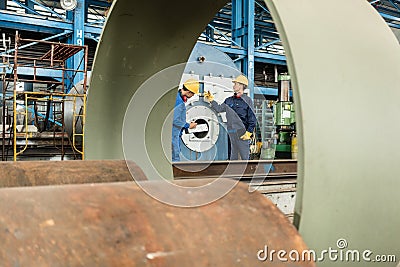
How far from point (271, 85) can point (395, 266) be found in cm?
947

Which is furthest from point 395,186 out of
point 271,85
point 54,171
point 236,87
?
point 271,85

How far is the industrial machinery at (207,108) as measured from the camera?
15.5ft

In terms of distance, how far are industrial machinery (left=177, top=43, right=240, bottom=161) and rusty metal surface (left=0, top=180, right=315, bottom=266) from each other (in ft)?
13.2

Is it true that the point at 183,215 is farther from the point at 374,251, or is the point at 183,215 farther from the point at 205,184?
the point at 374,251

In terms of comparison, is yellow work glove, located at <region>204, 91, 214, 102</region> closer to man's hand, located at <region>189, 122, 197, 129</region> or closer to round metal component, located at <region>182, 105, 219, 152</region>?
round metal component, located at <region>182, 105, 219, 152</region>

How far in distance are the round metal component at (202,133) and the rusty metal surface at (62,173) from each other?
3617 mm

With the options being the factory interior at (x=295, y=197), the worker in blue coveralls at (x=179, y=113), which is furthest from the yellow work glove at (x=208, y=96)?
the factory interior at (x=295, y=197)

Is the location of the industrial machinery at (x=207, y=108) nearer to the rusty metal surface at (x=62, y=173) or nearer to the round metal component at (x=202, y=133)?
the round metal component at (x=202, y=133)

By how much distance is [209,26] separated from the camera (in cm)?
823

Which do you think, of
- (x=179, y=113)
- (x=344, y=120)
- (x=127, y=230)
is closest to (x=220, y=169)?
(x=179, y=113)

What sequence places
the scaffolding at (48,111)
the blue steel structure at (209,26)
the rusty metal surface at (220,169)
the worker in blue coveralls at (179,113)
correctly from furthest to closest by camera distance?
the blue steel structure at (209,26) → the scaffolding at (48,111) → the worker in blue coveralls at (179,113) → the rusty metal surface at (220,169)

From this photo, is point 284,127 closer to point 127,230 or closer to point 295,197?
point 295,197

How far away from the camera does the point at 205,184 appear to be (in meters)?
0.56

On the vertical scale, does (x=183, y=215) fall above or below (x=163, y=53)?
below
